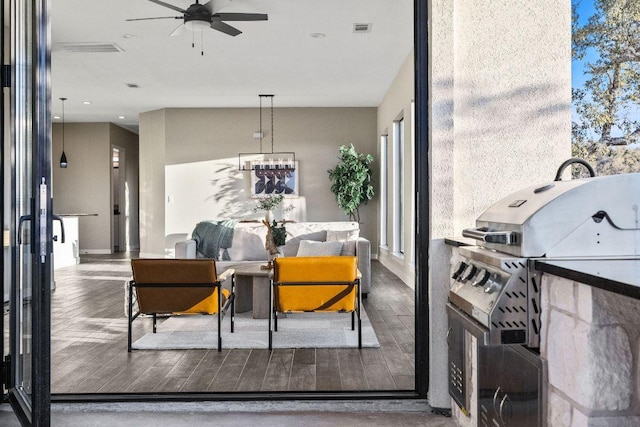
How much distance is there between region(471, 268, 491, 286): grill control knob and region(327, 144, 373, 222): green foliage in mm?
8298

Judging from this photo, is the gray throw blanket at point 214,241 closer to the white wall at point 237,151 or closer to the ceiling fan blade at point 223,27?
the ceiling fan blade at point 223,27

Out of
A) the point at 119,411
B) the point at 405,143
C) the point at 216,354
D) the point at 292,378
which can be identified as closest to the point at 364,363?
the point at 292,378

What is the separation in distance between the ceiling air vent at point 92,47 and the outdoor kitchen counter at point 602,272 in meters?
6.36

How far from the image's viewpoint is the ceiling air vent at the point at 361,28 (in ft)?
20.1

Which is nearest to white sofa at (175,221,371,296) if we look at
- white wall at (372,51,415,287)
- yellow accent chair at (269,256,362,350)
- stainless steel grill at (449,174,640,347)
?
white wall at (372,51,415,287)

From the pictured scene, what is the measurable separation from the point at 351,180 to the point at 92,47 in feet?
16.3

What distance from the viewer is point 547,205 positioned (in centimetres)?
179

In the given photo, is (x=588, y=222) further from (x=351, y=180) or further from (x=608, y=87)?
(x=351, y=180)

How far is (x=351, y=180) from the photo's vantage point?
10438 mm

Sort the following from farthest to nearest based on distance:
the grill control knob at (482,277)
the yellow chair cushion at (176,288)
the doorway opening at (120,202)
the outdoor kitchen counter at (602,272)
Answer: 1. the doorway opening at (120,202)
2. the yellow chair cushion at (176,288)
3. the grill control knob at (482,277)
4. the outdoor kitchen counter at (602,272)

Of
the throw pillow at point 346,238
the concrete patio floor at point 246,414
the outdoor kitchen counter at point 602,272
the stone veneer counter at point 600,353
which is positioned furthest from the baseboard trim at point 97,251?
the stone veneer counter at point 600,353

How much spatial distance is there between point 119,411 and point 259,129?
345 inches

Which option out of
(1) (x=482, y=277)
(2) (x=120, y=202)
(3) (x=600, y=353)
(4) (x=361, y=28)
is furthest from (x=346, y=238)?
(2) (x=120, y=202)

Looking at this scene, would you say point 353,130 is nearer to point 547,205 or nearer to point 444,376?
point 444,376
